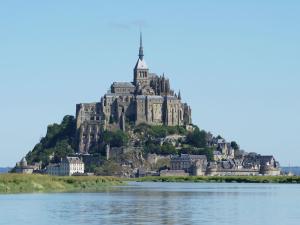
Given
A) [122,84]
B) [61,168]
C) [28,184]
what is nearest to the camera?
[28,184]

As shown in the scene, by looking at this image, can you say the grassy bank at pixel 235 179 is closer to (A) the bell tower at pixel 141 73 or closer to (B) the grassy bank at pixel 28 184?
(A) the bell tower at pixel 141 73

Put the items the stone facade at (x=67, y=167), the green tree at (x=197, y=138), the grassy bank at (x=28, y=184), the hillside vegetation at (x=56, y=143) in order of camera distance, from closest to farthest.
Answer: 1. the grassy bank at (x=28, y=184)
2. the stone facade at (x=67, y=167)
3. the hillside vegetation at (x=56, y=143)
4. the green tree at (x=197, y=138)

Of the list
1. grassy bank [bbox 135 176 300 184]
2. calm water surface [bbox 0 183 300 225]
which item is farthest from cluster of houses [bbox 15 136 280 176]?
calm water surface [bbox 0 183 300 225]

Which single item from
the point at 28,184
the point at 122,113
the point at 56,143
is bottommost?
the point at 28,184

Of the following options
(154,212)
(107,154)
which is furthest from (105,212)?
(107,154)

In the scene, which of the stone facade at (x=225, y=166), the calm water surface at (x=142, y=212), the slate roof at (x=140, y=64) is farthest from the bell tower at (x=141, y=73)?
the calm water surface at (x=142, y=212)

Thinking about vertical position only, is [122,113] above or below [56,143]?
above

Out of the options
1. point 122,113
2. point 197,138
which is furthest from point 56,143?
point 197,138

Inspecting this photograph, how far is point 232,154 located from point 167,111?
20238mm

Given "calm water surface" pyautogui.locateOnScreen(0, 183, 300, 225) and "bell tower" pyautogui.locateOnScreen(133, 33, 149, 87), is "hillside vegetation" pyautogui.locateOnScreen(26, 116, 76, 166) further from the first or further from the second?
"calm water surface" pyautogui.locateOnScreen(0, 183, 300, 225)

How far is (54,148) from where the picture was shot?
185250mm

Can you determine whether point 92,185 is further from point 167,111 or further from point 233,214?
point 167,111

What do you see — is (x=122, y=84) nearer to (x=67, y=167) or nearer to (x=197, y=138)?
(x=197, y=138)

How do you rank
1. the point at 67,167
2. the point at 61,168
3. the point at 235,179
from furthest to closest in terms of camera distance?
the point at 61,168 → the point at 67,167 → the point at 235,179
